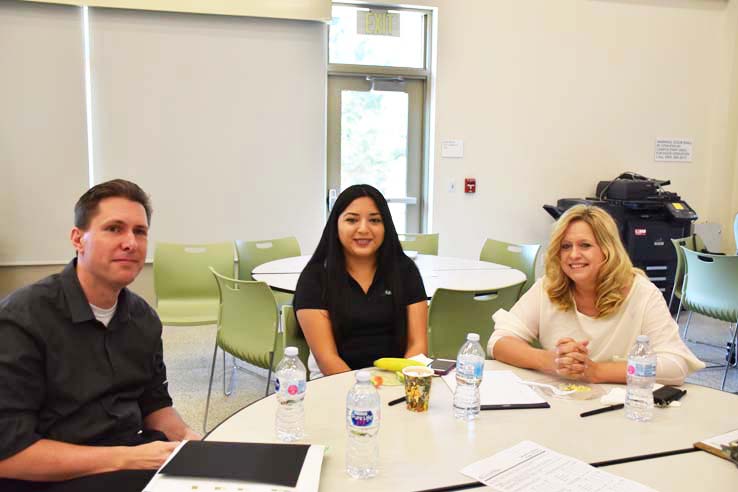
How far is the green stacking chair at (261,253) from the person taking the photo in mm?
4134

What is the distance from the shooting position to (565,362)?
1753 mm

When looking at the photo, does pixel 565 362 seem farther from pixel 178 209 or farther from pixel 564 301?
pixel 178 209

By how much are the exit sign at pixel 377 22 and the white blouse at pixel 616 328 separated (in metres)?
4.03

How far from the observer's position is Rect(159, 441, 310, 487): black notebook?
1165 mm

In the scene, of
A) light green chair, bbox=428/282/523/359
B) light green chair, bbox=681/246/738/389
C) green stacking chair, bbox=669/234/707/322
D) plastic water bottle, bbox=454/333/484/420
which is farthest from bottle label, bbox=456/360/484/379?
green stacking chair, bbox=669/234/707/322

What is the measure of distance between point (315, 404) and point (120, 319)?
1.83 ft

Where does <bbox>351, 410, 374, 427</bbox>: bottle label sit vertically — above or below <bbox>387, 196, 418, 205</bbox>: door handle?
below

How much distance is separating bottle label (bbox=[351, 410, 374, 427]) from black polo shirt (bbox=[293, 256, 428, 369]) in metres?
0.97

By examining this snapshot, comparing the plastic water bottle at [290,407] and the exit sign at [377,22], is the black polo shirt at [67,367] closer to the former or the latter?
the plastic water bottle at [290,407]

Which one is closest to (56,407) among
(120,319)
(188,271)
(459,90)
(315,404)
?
(120,319)

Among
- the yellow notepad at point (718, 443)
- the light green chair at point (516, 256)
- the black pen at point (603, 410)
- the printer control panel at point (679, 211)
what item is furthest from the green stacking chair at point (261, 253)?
the printer control panel at point (679, 211)

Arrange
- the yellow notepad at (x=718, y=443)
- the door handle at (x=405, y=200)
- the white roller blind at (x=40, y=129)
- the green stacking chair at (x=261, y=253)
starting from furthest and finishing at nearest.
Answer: the door handle at (x=405, y=200), the white roller blind at (x=40, y=129), the green stacking chair at (x=261, y=253), the yellow notepad at (x=718, y=443)

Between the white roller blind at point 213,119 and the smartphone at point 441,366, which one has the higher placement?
the white roller blind at point 213,119

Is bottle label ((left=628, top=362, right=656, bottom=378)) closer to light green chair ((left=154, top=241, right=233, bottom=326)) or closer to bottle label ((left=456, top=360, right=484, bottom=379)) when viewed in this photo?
bottle label ((left=456, top=360, right=484, bottom=379))
